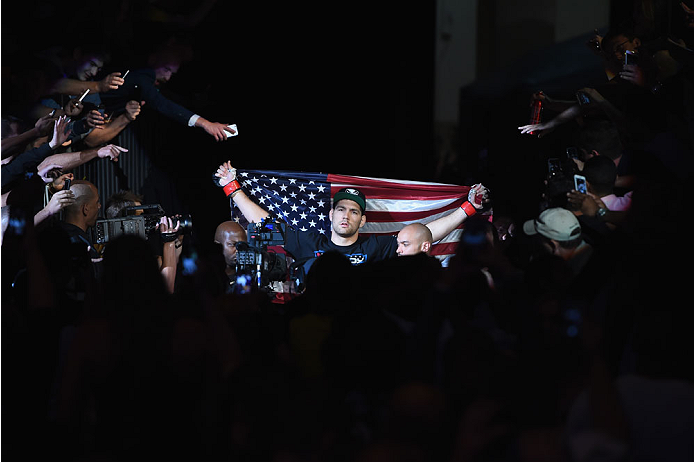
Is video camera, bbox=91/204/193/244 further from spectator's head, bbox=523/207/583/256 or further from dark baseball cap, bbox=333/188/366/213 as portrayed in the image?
spectator's head, bbox=523/207/583/256

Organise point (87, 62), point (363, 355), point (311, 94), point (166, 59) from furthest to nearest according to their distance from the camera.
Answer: point (311, 94) < point (166, 59) < point (87, 62) < point (363, 355)

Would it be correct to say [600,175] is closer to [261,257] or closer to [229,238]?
[261,257]

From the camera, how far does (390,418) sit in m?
2.19

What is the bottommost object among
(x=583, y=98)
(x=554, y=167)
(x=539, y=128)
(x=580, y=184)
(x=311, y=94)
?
(x=580, y=184)

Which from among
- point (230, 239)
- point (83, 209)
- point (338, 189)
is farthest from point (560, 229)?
point (83, 209)

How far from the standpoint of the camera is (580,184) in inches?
171

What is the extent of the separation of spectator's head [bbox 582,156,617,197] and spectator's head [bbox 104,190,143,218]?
3.54m

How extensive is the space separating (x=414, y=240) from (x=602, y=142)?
160 cm

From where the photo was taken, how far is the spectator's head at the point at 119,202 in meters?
5.73

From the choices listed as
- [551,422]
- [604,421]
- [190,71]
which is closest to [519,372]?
[551,422]

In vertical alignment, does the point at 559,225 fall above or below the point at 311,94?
below

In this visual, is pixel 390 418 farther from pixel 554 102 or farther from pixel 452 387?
pixel 554 102

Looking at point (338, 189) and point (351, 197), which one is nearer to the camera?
point (351, 197)

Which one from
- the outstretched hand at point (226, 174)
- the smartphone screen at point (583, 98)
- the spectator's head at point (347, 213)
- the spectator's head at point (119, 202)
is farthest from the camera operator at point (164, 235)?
the smartphone screen at point (583, 98)
